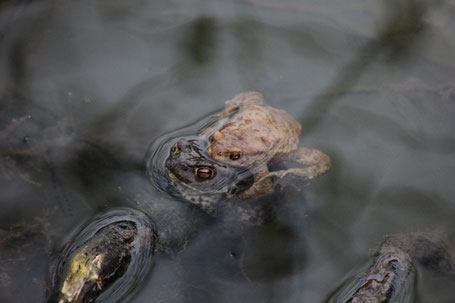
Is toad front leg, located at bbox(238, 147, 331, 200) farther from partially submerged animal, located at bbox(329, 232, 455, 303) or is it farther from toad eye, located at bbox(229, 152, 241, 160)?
partially submerged animal, located at bbox(329, 232, 455, 303)

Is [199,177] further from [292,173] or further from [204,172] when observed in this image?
[292,173]

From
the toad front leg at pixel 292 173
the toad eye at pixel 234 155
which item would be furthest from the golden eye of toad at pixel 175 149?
the toad front leg at pixel 292 173

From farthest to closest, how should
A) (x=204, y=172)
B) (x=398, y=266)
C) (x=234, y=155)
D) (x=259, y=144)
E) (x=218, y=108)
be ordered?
(x=218, y=108)
(x=259, y=144)
(x=234, y=155)
(x=204, y=172)
(x=398, y=266)

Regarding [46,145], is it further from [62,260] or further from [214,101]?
[214,101]

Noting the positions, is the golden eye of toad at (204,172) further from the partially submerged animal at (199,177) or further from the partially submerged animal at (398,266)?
the partially submerged animal at (398,266)

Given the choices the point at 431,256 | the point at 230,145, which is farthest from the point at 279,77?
the point at 431,256

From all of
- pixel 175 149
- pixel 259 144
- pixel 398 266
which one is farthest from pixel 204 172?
pixel 398 266

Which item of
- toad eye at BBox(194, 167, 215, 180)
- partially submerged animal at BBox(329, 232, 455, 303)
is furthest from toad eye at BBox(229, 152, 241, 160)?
partially submerged animal at BBox(329, 232, 455, 303)
